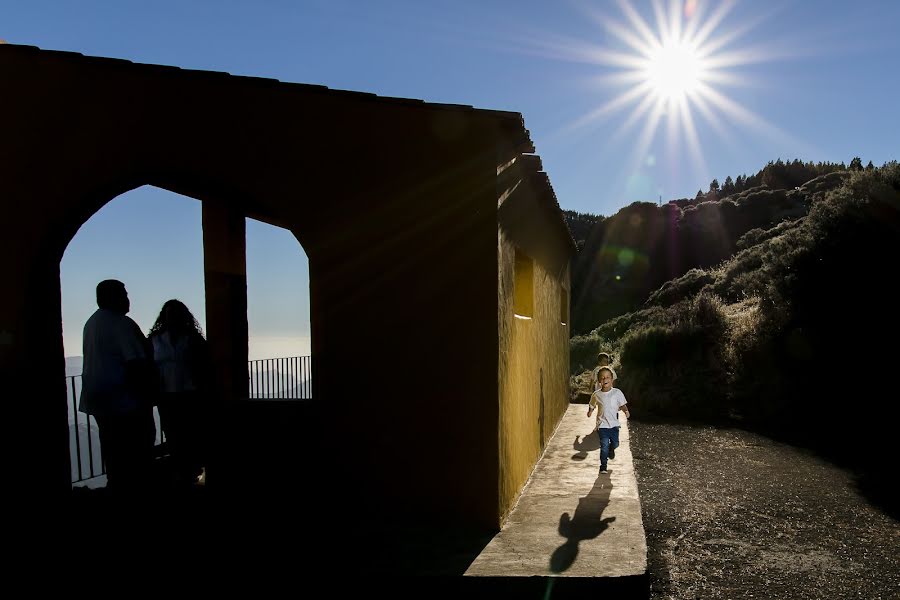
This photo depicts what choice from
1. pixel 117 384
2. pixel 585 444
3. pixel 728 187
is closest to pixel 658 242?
pixel 728 187

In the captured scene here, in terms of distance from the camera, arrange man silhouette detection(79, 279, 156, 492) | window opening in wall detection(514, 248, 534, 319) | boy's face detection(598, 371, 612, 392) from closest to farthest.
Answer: man silhouette detection(79, 279, 156, 492)
boy's face detection(598, 371, 612, 392)
window opening in wall detection(514, 248, 534, 319)

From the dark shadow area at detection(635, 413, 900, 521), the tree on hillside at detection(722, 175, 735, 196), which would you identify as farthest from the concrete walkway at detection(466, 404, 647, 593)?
the tree on hillside at detection(722, 175, 735, 196)

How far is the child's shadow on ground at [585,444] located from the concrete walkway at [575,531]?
1.16 ft

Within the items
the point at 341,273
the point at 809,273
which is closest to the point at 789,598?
the point at 341,273

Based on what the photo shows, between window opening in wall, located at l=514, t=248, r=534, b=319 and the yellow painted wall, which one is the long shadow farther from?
window opening in wall, located at l=514, t=248, r=534, b=319

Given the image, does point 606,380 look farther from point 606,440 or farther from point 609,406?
point 606,440

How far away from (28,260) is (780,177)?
190 feet

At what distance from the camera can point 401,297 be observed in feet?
16.0

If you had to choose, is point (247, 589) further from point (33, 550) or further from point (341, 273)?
point (341, 273)

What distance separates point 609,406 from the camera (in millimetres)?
7035

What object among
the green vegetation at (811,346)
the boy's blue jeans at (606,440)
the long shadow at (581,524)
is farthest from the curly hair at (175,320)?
the green vegetation at (811,346)

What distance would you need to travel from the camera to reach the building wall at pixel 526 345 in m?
5.12

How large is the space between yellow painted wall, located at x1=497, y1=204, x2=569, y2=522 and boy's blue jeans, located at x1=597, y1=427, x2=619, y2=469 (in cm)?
74

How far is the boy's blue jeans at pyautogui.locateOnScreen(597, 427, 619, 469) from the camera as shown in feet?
22.2
